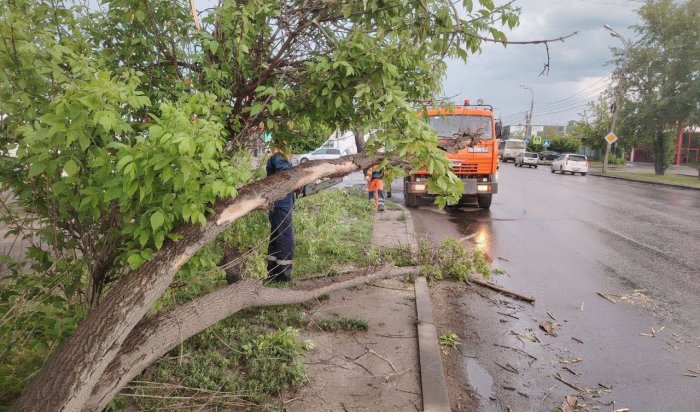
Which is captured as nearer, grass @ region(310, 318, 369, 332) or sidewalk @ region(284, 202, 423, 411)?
sidewalk @ region(284, 202, 423, 411)

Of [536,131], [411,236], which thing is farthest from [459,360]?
[536,131]

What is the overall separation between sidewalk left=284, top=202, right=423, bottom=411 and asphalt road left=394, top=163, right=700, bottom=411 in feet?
1.74

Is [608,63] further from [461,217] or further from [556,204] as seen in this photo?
[461,217]

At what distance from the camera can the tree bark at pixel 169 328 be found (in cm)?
257

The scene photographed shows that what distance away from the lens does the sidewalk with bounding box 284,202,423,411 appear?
134 inches

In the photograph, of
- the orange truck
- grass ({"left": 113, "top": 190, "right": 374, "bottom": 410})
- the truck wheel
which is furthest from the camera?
the truck wheel

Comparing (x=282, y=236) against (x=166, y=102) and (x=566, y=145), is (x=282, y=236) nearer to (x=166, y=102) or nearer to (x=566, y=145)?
(x=166, y=102)

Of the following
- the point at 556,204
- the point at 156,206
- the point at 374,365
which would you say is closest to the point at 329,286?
the point at 374,365

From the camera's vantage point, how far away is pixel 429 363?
13.0 ft

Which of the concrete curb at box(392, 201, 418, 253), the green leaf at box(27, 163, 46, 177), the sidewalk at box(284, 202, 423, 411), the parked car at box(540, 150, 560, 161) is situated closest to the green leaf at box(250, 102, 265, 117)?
the green leaf at box(27, 163, 46, 177)

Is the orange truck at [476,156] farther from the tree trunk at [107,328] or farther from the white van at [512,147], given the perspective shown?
the white van at [512,147]

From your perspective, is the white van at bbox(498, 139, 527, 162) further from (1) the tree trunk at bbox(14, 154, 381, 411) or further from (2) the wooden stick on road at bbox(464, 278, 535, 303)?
(1) the tree trunk at bbox(14, 154, 381, 411)

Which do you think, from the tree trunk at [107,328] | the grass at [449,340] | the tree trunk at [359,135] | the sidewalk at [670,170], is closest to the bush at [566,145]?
the sidewalk at [670,170]

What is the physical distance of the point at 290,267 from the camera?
5715mm
